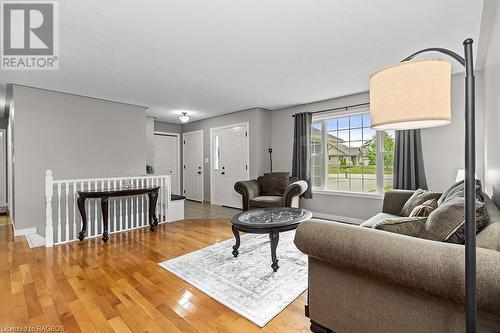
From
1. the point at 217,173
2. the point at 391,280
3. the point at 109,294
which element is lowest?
the point at 109,294

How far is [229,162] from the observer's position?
19.9ft

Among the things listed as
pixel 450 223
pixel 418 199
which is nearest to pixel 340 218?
pixel 418 199

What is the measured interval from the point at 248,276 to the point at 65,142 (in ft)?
12.9

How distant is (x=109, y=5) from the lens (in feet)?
6.13

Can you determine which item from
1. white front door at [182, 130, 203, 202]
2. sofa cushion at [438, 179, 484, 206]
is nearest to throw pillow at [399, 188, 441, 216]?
sofa cushion at [438, 179, 484, 206]

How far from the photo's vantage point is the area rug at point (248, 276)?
74.0 inches

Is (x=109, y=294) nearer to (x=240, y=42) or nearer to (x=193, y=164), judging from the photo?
(x=240, y=42)

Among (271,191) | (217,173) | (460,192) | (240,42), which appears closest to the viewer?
(460,192)

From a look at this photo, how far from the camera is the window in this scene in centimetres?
413

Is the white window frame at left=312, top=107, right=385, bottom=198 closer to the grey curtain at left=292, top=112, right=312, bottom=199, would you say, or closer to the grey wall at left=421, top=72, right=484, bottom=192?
the grey curtain at left=292, top=112, right=312, bottom=199

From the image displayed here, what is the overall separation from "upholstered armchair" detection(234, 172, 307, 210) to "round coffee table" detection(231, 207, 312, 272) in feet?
3.27

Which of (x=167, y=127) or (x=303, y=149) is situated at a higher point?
(x=167, y=127)

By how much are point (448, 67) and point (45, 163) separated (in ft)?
16.7

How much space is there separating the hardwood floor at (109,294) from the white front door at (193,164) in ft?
11.9
